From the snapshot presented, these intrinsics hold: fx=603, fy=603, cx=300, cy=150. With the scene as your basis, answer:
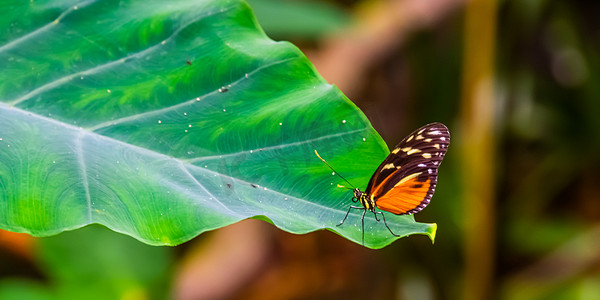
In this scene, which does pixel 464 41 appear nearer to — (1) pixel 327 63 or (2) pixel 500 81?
(2) pixel 500 81

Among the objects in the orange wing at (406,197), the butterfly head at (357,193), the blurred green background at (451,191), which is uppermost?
the butterfly head at (357,193)

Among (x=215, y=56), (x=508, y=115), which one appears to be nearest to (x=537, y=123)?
(x=508, y=115)

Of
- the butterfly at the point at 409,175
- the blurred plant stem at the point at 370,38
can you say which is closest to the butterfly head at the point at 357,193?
the butterfly at the point at 409,175

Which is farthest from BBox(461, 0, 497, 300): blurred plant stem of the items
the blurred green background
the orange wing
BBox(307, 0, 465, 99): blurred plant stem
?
the orange wing

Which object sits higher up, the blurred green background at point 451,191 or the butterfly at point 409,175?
the butterfly at point 409,175

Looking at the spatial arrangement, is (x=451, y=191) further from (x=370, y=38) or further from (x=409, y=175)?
(x=409, y=175)

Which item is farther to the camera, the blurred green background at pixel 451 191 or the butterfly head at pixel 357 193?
the blurred green background at pixel 451 191

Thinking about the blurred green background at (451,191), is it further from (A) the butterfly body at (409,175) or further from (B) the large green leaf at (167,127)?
(A) the butterfly body at (409,175)

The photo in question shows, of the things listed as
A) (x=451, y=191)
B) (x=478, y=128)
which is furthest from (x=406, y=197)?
(x=451, y=191)
